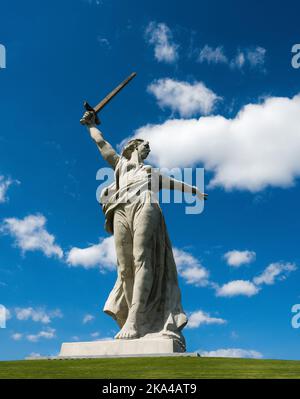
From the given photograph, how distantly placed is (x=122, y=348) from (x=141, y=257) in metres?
2.84

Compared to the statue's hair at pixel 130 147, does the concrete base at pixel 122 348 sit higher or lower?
lower

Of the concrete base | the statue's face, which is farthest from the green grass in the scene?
the statue's face

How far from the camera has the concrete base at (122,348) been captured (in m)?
14.4

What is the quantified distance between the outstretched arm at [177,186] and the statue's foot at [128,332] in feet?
16.0

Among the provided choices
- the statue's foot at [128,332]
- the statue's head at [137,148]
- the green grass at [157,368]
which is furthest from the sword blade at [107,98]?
the green grass at [157,368]

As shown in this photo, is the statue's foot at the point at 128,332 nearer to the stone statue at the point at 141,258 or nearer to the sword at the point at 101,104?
the stone statue at the point at 141,258

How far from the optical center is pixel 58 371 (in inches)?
440

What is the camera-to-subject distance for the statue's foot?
15388mm

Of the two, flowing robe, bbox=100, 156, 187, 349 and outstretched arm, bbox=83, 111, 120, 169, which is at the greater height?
outstretched arm, bbox=83, 111, 120, 169

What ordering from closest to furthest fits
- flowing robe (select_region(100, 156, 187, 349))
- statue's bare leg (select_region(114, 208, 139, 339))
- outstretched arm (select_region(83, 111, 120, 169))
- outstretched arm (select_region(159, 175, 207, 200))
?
flowing robe (select_region(100, 156, 187, 349)) → statue's bare leg (select_region(114, 208, 139, 339)) → outstretched arm (select_region(159, 175, 207, 200)) → outstretched arm (select_region(83, 111, 120, 169))

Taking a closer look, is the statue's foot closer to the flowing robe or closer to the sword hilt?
the flowing robe

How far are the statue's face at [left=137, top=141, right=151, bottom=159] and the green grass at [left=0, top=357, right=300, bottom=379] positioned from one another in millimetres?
7300

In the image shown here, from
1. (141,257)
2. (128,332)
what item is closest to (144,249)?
(141,257)
